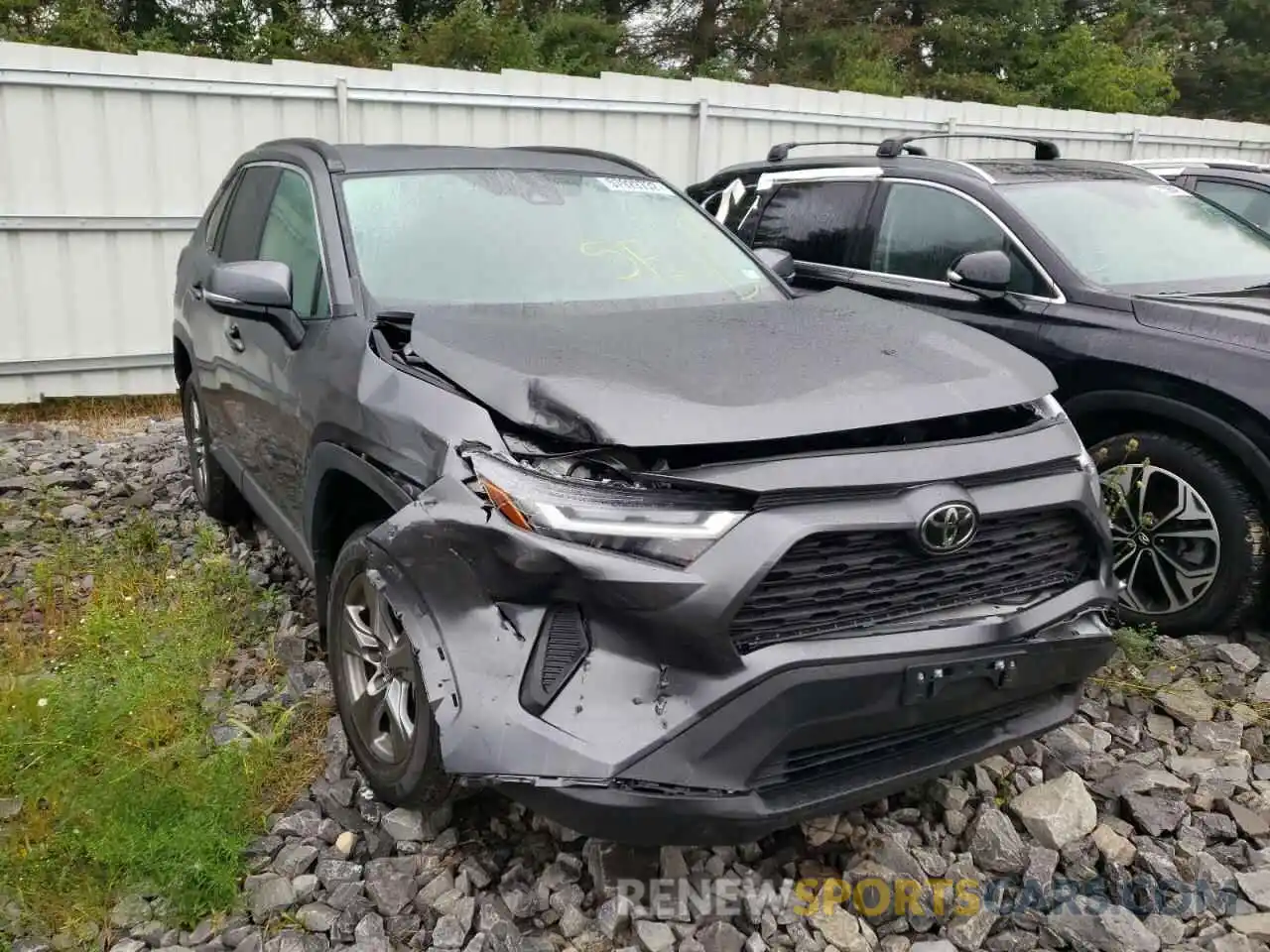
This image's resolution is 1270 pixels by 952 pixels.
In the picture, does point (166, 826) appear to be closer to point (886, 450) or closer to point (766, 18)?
point (886, 450)

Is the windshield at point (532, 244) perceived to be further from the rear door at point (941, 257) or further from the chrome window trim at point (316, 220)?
the rear door at point (941, 257)

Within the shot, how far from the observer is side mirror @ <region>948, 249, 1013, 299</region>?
14.2 ft

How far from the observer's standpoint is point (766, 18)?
2130 centimetres

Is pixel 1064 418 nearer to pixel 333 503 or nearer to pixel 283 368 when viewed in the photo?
pixel 333 503

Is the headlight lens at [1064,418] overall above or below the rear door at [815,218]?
below

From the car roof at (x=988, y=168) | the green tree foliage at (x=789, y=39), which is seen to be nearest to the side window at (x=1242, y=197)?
the car roof at (x=988, y=168)

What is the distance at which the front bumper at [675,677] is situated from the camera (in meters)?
2.08

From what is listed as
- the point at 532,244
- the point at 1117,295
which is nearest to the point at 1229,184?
the point at 1117,295

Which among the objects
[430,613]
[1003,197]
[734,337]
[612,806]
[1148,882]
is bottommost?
[1148,882]

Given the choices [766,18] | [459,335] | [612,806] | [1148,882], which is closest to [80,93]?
[459,335]

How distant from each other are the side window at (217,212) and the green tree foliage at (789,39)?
11.2 meters

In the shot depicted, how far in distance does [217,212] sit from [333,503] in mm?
2361

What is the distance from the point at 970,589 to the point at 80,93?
23.0ft

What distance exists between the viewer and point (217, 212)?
4.77 meters
